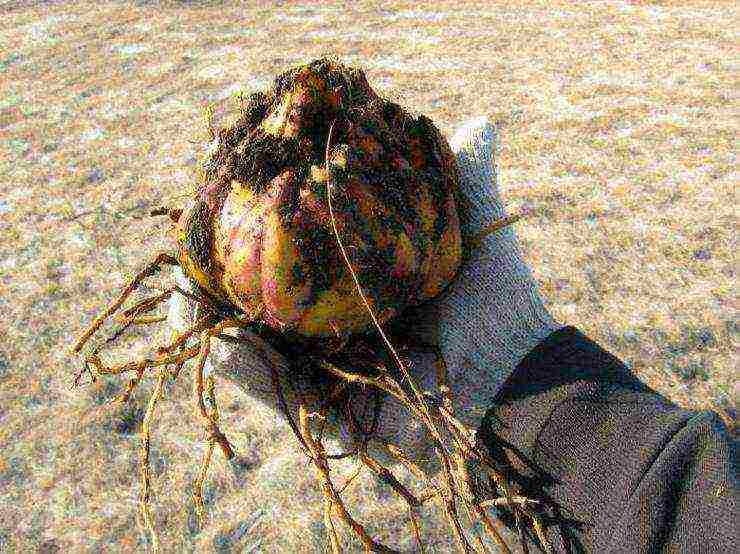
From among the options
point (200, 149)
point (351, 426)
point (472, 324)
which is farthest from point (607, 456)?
point (200, 149)

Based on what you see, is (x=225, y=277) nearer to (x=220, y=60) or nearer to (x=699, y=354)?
(x=699, y=354)

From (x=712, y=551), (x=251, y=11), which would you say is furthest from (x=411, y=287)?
(x=251, y=11)

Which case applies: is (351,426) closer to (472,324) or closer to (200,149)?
(472,324)

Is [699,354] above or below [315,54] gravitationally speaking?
below

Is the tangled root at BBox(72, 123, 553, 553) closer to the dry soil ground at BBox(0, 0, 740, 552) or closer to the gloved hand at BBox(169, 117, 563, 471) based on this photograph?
the gloved hand at BBox(169, 117, 563, 471)

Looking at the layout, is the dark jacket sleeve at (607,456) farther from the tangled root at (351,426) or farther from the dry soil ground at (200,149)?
the dry soil ground at (200,149)

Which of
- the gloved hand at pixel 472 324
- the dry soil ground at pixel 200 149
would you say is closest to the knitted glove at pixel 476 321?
the gloved hand at pixel 472 324

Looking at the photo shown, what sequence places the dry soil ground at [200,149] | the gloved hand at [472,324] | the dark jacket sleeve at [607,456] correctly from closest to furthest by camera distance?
the dark jacket sleeve at [607,456]
the gloved hand at [472,324]
the dry soil ground at [200,149]
